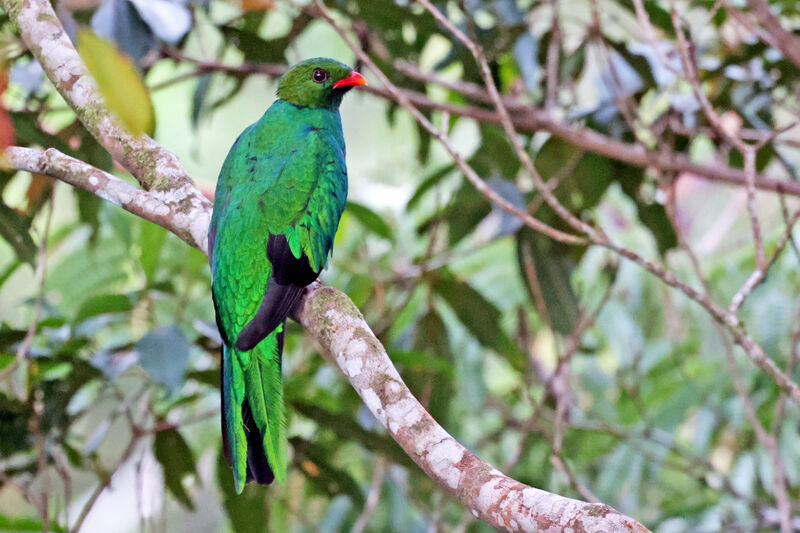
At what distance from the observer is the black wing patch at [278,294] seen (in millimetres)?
2453

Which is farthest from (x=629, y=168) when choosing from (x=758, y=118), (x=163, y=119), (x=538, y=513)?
(x=163, y=119)

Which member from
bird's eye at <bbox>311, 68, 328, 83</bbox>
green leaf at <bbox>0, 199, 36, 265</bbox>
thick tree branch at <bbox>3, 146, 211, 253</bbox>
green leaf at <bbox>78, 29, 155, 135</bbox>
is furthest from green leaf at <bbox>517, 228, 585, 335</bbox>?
green leaf at <bbox>78, 29, 155, 135</bbox>

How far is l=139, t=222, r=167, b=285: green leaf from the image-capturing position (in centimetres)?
345

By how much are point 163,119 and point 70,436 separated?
5.72 metres

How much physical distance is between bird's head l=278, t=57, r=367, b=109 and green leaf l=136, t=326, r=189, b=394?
968 mm

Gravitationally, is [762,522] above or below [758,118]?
below

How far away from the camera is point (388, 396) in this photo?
6.33 ft

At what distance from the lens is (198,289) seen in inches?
246

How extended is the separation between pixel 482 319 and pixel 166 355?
151cm

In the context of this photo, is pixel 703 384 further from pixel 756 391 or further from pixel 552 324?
pixel 552 324

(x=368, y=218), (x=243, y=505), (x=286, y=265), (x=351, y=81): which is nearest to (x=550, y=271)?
(x=368, y=218)

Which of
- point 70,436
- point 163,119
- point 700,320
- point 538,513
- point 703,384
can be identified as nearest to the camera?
point 538,513

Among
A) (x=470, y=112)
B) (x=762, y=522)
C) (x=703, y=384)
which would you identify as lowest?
(x=762, y=522)

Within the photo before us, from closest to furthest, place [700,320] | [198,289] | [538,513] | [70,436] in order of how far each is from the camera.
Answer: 1. [538,513]
2. [70,436]
3. [700,320]
4. [198,289]
